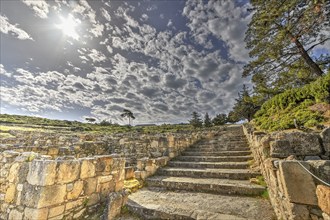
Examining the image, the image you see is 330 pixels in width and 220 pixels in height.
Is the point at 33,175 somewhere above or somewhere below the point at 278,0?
below

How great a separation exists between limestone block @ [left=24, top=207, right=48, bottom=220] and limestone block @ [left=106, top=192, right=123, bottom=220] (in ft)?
3.62

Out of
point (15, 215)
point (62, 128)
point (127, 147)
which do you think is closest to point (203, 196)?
point (15, 215)

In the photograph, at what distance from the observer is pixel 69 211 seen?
9.23 feet

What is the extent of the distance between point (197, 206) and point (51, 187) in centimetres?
274

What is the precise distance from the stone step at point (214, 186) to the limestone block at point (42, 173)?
301cm

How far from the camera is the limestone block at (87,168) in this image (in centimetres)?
307

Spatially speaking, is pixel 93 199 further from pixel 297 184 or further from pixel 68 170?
pixel 297 184

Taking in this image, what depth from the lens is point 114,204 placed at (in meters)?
3.40

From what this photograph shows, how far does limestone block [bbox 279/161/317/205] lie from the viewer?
1.88m

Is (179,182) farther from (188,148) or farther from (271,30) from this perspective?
(271,30)

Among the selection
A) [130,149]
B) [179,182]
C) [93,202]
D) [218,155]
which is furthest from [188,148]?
[93,202]

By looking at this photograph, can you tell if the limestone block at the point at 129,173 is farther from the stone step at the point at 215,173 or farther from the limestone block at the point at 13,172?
the limestone block at the point at 13,172

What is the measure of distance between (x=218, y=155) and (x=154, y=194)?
12.0 feet

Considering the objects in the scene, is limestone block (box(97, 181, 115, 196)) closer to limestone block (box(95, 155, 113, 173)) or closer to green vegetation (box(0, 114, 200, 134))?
limestone block (box(95, 155, 113, 173))
